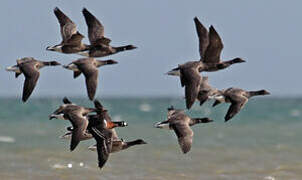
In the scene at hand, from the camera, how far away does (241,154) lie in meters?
24.6

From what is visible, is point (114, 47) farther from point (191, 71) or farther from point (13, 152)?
point (13, 152)

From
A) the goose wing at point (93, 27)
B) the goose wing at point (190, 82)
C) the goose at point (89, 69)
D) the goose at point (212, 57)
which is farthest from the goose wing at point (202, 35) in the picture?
the goose wing at point (93, 27)

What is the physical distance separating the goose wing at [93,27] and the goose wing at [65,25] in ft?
1.07

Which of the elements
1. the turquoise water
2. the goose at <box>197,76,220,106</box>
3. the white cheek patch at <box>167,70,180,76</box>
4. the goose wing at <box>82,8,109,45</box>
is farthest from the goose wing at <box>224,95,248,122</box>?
the turquoise water

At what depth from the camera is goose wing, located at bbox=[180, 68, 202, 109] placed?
12961mm

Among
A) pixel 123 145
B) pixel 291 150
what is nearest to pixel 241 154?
pixel 291 150

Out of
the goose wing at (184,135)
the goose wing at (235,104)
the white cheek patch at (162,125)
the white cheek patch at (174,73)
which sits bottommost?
the goose wing at (184,135)

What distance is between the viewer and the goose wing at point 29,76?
1326 cm

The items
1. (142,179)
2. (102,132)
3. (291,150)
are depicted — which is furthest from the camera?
(291,150)

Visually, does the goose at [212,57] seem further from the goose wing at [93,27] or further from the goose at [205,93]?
the goose wing at [93,27]

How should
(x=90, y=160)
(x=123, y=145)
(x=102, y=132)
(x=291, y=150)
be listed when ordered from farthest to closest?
(x=291, y=150) → (x=90, y=160) → (x=123, y=145) → (x=102, y=132)

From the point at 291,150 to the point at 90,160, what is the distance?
803cm

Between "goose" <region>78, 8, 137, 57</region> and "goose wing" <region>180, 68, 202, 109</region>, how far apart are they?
165 centimetres

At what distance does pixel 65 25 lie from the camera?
15727mm
